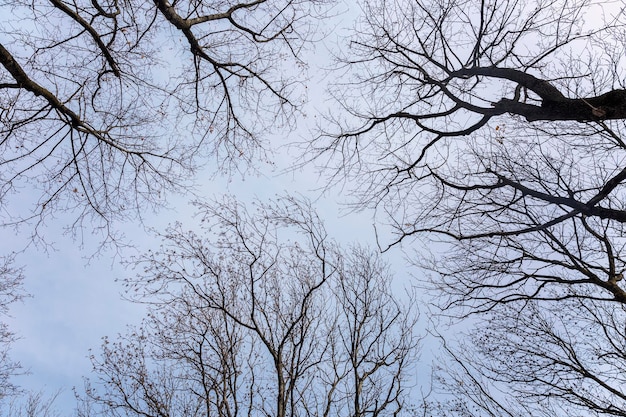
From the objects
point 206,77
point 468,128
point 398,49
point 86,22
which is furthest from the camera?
point 206,77

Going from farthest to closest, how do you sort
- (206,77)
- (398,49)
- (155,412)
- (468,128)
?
(155,412) → (206,77) → (398,49) → (468,128)

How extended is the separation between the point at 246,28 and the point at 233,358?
18.2 feet

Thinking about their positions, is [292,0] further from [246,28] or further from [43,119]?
[43,119]

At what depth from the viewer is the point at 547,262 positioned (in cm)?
565

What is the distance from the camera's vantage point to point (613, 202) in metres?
5.86

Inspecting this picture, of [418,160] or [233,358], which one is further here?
[233,358]

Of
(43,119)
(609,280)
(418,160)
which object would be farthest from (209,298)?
(609,280)

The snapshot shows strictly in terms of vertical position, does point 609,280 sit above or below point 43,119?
below

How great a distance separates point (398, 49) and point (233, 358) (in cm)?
584

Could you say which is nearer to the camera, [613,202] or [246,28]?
[613,202]

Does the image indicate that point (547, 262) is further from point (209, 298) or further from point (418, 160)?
point (209, 298)

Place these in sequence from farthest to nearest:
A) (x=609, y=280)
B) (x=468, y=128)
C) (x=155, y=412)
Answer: (x=155, y=412) → (x=468, y=128) → (x=609, y=280)

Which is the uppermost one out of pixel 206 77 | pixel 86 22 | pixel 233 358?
pixel 206 77

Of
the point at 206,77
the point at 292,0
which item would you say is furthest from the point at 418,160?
the point at 206,77
